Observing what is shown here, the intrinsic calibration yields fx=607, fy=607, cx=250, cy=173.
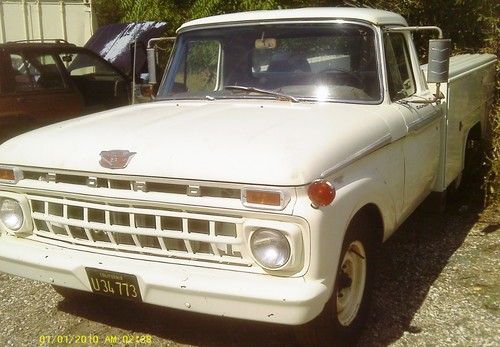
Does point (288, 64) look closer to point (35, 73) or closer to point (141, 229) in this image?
point (141, 229)

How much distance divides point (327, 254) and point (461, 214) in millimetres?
3488

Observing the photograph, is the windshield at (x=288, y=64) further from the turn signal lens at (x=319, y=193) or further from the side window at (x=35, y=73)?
the side window at (x=35, y=73)

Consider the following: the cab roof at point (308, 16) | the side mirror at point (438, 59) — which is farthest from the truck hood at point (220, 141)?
the cab roof at point (308, 16)

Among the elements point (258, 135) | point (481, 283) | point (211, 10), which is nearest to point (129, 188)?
point (258, 135)

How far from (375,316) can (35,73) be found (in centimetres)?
507

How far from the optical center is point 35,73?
7.05m

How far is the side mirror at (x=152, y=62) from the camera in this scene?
4965mm

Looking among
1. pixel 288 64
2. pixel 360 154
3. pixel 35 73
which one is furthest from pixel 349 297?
pixel 35 73

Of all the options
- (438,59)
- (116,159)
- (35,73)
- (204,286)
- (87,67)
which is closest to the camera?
(204,286)

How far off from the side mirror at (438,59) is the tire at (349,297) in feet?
3.90

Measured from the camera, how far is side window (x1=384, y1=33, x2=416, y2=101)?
4066mm

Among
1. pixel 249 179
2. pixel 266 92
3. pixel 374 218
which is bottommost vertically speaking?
pixel 374 218

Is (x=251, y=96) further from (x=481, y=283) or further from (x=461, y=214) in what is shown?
(x=461, y=214)

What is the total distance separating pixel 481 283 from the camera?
14.0 ft
